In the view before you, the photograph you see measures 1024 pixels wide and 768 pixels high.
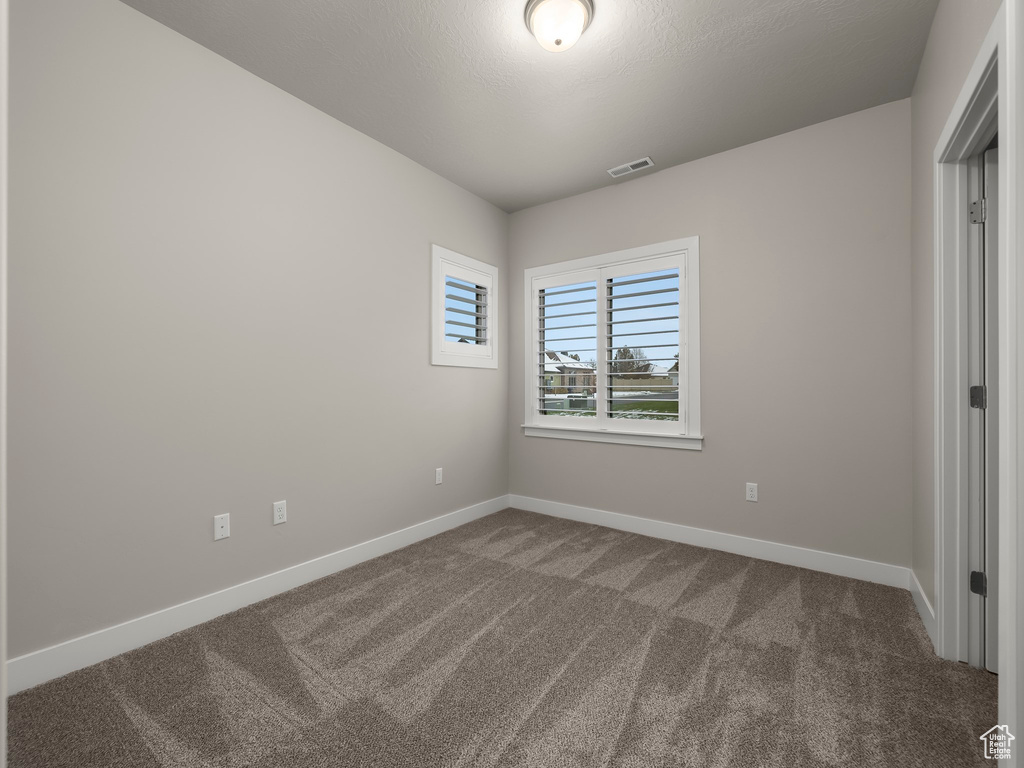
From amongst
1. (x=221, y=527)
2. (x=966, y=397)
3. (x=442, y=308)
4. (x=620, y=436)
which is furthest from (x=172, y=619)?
(x=966, y=397)

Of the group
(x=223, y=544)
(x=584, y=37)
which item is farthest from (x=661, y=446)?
(x=223, y=544)

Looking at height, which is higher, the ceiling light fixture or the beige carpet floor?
the ceiling light fixture

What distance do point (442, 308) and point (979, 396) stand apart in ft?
9.55

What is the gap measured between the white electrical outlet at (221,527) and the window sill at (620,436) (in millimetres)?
2339

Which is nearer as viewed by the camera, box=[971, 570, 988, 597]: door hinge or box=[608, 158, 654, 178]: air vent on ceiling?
box=[971, 570, 988, 597]: door hinge

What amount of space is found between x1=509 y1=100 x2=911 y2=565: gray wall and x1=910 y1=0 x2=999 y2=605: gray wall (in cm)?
13

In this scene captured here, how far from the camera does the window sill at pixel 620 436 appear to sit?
3248 mm

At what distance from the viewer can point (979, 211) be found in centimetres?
181

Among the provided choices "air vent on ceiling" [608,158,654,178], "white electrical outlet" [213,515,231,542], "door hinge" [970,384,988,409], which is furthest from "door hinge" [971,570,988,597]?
"white electrical outlet" [213,515,231,542]

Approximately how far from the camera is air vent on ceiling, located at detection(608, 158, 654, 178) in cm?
323

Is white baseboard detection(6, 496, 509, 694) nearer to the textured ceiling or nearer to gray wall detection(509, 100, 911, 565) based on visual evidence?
gray wall detection(509, 100, 911, 565)

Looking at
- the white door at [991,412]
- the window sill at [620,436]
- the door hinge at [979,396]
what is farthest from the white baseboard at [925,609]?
the window sill at [620,436]

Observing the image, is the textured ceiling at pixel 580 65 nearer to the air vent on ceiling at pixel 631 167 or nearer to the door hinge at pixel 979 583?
the air vent on ceiling at pixel 631 167

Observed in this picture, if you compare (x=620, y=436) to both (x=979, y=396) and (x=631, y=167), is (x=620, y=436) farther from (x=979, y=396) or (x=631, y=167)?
(x=979, y=396)
